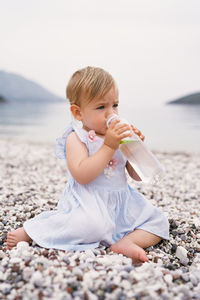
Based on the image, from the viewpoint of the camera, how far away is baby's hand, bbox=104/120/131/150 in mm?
2748

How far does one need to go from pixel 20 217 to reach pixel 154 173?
5.49 feet

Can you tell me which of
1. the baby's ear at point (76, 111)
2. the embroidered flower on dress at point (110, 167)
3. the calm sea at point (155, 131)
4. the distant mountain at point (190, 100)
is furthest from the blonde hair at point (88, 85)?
the distant mountain at point (190, 100)

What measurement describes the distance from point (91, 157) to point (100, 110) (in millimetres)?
419

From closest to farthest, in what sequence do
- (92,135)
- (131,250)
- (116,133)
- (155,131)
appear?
1. (116,133)
2. (131,250)
3. (92,135)
4. (155,131)

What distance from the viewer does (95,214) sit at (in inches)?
116

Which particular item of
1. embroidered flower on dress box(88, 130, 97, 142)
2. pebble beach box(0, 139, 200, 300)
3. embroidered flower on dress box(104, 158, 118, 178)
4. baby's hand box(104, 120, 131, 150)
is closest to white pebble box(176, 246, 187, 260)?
pebble beach box(0, 139, 200, 300)

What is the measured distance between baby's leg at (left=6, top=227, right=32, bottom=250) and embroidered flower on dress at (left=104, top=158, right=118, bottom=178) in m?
0.93

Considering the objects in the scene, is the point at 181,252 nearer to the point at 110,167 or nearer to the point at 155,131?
the point at 110,167

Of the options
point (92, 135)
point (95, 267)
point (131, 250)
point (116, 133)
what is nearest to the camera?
point (95, 267)

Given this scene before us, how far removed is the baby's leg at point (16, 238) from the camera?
3127 millimetres

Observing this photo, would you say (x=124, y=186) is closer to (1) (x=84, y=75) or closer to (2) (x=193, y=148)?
(1) (x=84, y=75)

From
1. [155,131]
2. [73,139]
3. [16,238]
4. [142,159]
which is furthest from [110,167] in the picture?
[155,131]

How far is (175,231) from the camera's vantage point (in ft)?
11.8

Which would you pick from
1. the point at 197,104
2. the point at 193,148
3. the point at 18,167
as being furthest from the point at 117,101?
the point at 197,104
